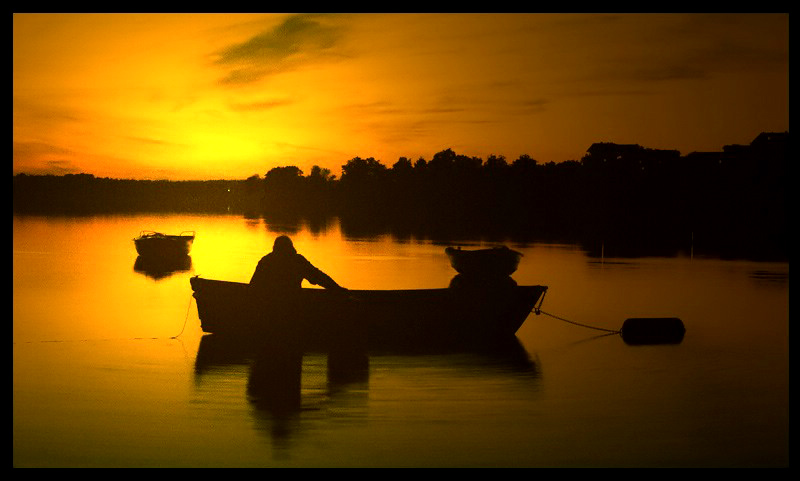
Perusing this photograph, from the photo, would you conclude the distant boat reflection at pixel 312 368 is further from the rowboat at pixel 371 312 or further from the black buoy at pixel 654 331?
the black buoy at pixel 654 331

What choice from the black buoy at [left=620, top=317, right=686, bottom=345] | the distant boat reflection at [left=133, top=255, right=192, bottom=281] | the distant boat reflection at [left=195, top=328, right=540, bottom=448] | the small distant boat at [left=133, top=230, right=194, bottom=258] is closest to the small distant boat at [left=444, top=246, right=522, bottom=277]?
the distant boat reflection at [left=195, top=328, right=540, bottom=448]

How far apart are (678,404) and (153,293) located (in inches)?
741

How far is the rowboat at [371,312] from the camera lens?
14.3 meters

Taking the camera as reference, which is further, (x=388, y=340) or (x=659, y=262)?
(x=659, y=262)

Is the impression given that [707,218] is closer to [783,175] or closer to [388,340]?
[783,175]

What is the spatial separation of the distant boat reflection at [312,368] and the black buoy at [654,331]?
7.97 feet

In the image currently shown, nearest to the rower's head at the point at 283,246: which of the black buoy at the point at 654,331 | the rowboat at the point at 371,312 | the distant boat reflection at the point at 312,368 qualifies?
the rowboat at the point at 371,312

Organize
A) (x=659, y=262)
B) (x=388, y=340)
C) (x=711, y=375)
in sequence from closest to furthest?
(x=711, y=375)
(x=388, y=340)
(x=659, y=262)

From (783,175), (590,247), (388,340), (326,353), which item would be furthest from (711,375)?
(783,175)

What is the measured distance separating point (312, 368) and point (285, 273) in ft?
5.27

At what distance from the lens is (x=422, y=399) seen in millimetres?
11195

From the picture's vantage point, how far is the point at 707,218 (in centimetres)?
9631

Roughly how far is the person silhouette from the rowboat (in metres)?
0.24

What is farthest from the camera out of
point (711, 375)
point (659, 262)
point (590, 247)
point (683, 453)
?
point (590, 247)
